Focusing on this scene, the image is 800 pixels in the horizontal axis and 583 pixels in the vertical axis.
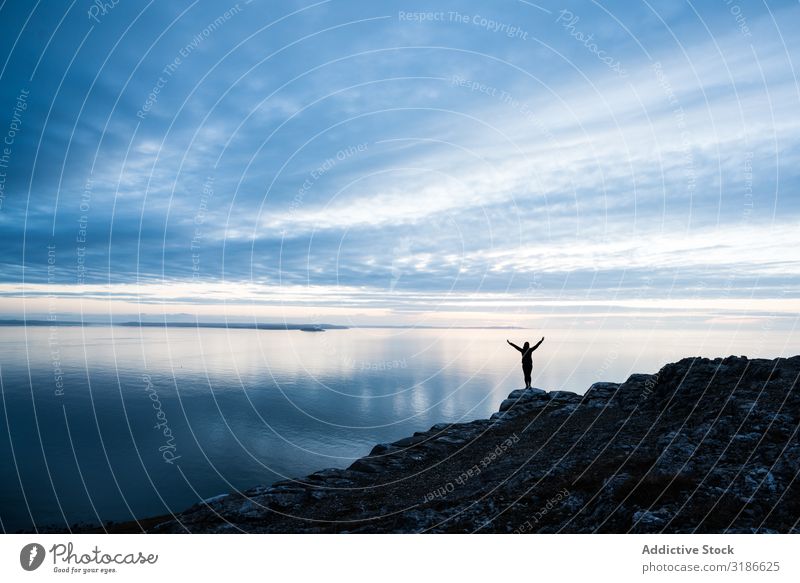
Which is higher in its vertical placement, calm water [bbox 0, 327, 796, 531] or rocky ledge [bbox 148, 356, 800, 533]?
rocky ledge [bbox 148, 356, 800, 533]

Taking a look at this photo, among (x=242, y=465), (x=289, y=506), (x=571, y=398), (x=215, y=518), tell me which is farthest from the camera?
(x=242, y=465)

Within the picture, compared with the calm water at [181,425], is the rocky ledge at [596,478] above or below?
above

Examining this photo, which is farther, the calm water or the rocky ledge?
the calm water

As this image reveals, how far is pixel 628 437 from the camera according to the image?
64.0 ft

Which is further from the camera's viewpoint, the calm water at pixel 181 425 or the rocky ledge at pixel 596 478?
the calm water at pixel 181 425

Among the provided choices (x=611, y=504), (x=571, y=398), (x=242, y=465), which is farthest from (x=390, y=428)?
(x=611, y=504)

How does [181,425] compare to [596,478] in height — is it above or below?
below

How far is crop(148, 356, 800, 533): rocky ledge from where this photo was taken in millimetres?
12992

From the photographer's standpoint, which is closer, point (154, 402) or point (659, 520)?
point (659, 520)

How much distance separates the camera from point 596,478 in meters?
15.5

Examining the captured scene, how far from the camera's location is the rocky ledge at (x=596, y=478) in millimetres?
12992

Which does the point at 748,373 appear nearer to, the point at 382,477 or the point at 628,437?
the point at 628,437

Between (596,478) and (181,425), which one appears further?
(181,425)

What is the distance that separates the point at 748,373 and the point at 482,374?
3877 inches
